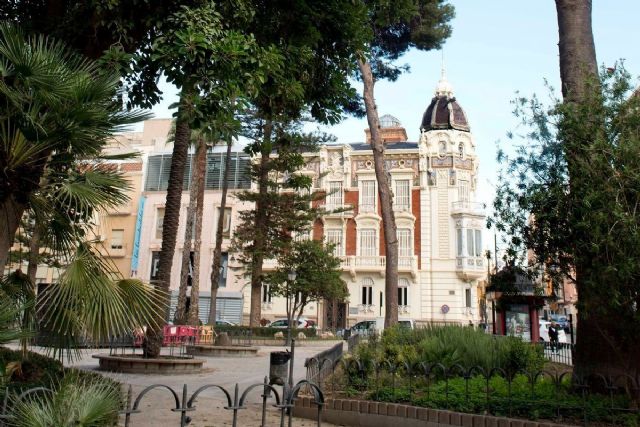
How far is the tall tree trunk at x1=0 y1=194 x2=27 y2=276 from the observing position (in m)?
6.77

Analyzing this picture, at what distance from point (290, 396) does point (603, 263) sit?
3.46m

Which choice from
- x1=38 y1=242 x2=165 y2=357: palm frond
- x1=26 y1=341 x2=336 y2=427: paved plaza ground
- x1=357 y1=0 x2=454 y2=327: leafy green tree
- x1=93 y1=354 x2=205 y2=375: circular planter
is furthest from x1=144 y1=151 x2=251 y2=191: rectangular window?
x1=38 y1=242 x2=165 y2=357: palm frond

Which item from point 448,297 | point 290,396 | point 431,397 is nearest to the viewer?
point 290,396

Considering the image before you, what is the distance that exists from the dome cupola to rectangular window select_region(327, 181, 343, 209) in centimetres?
880

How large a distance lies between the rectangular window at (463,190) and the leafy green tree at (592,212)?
36.8 m

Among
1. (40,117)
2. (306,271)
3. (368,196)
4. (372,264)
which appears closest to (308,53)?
(40,117)

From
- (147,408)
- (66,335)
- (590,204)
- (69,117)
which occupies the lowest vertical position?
(147,408)

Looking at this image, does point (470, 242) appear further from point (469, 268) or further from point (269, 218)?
point (269, 218)

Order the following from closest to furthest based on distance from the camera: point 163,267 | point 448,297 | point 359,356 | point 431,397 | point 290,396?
point 290,396, point 431,397, point 359,356, point 163,267, point 448,297

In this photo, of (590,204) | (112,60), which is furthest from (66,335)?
(590,204)

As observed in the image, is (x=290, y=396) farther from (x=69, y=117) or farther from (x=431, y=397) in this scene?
(x=69, y=117)

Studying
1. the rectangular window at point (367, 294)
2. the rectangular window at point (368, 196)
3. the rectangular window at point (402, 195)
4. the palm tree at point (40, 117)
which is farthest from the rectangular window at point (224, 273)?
the palm tree at point (40, 117)

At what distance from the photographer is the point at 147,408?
834cm

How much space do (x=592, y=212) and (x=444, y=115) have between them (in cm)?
4226
